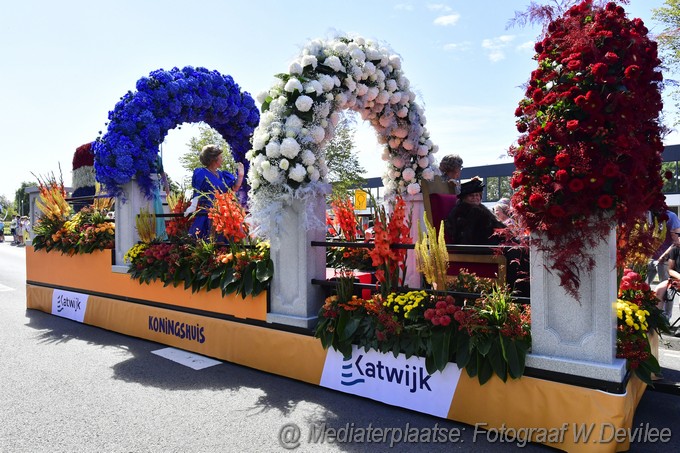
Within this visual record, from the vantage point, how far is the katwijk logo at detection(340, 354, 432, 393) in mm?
3686

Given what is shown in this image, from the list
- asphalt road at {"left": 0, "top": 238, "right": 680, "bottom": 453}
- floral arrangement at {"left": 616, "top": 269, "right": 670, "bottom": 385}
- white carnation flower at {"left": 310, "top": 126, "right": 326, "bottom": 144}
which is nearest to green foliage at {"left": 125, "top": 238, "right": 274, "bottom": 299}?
asphalt road at {"left": 0, "top": 238, "right": 680, "bottom": 453}

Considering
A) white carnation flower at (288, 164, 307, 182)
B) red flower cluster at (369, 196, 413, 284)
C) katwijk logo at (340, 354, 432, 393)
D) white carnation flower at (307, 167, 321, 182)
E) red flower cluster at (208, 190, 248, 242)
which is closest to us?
katwijk logo at (340, 354, 432, 393)

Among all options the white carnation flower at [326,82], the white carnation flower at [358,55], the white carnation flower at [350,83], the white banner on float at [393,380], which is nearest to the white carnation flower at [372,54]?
the white carnation flower at [358,55]

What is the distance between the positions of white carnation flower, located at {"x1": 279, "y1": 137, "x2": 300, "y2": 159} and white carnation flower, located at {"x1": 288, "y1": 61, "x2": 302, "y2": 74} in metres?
0.63

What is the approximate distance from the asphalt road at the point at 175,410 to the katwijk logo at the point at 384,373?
18 cm

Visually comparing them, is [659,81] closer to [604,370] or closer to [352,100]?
[604,370]

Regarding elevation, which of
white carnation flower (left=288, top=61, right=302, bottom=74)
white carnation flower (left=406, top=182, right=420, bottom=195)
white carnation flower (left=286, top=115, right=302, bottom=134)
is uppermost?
white carnation flower (left=288, top=61, right=302, bottom=74)

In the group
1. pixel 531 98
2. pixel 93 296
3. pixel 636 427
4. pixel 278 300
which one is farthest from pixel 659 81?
pixel 93 296

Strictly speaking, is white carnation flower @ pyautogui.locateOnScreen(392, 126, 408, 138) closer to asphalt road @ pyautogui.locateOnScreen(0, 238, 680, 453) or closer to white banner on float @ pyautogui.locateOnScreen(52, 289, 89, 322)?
asphalt road @ pyautogui.locateOnScreen(0, 238, 680, 453)

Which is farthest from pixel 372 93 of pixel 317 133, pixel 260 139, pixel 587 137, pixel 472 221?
pixel 587 137

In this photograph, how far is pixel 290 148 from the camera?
161 inches

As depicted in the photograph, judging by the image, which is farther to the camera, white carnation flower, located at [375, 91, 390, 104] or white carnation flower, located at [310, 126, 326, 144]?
white carnation flower, located at [375, 91, 390, 104]

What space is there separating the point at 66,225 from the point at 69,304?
1.35m

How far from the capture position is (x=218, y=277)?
5195 mm
